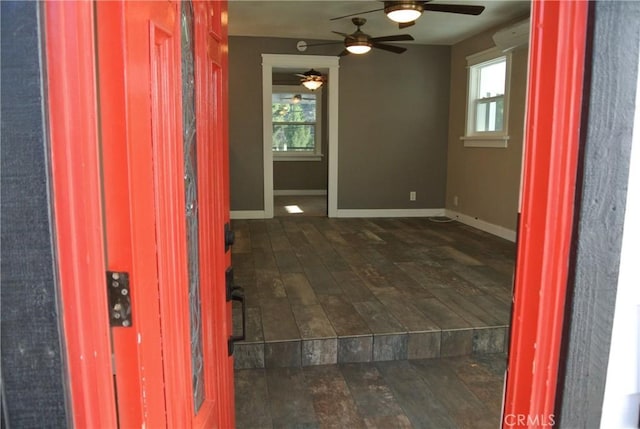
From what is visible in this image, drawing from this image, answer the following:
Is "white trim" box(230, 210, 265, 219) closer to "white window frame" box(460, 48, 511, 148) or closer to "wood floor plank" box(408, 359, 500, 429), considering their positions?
"white window frame" box(460, 48, 511, 148)

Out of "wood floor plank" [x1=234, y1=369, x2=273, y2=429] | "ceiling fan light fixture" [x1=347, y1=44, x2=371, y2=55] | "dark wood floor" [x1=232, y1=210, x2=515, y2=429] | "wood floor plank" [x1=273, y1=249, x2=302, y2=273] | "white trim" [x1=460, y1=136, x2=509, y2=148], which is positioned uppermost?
"ceiling fan light fixture" [x1=347, y1=44, x2=371, y2=55]

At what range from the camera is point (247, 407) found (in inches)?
89.8

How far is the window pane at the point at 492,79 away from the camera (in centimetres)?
580

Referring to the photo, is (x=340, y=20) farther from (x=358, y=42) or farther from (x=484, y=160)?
(x=484, y=160)

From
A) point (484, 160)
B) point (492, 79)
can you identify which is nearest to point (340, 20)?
point (492, 79)

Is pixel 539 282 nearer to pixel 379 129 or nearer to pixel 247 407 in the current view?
pixel 247 407

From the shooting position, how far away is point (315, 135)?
10.4 meters

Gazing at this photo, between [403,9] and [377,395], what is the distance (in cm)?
309

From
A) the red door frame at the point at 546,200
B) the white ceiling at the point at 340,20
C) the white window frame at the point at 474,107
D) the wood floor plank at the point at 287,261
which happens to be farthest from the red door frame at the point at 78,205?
the white window frame at the point at 474,107

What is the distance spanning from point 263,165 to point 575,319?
614cm

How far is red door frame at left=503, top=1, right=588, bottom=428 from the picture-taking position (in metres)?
0.77

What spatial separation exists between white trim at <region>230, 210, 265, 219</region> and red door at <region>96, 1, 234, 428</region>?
5.59m

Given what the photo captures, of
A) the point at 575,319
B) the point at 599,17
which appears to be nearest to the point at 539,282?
the point at 575,319

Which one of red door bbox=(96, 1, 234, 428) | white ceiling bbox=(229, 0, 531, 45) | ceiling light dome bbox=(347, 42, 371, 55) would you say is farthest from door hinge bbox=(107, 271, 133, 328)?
ceiling light dome bbox=(347, 42, 371, 55)
